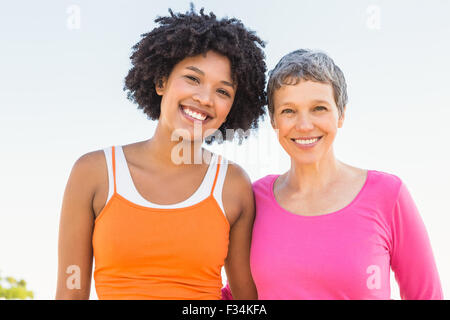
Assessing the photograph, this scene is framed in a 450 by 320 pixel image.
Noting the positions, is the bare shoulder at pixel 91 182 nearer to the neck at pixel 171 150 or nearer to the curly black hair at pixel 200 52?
the neck at pixel 171 150

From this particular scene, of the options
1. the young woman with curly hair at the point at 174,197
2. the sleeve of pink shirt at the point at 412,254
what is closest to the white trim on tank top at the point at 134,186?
the young woman with curly hair at the point at 174,197

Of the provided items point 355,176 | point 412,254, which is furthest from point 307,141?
point 412,254

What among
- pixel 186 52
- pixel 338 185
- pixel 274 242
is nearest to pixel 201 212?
pixel 274 242

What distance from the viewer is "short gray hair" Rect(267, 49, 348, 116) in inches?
113

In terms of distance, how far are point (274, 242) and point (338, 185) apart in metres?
0.54

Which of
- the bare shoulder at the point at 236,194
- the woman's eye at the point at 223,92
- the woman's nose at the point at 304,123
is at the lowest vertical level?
the bare shoulder at the point at 236,194

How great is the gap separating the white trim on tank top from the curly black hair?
0.64 metres

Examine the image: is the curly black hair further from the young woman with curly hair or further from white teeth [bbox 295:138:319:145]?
white teeth [bbox 295:138:319:145]

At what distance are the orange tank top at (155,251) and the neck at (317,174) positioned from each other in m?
0.61

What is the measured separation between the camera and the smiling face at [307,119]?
2871 mm


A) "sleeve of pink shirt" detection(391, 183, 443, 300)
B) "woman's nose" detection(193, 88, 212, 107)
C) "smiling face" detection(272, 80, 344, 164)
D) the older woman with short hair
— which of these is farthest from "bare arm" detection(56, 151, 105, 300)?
"sleeve of pink shirt" detection(391, 183, 443, 300)

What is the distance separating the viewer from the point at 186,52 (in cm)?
317
